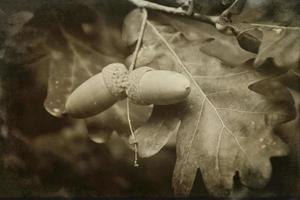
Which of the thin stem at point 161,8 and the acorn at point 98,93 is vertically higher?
the thin stem at point 161,8

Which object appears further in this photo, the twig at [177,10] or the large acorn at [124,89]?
the twig at [177,10]

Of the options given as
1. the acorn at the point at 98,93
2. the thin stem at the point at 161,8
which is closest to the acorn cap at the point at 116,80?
the acorn at the point at 98,93

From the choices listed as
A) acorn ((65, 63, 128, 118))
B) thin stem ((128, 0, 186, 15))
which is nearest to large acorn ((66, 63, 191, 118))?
acorn ((65, 63, 128, 118))

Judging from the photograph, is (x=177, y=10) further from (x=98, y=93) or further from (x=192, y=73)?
(x=98, y=93)

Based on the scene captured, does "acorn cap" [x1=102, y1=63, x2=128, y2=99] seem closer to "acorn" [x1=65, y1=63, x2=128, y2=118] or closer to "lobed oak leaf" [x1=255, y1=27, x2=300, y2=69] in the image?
"acorn" [x1=65, y1=63, x2=128, y2=118]

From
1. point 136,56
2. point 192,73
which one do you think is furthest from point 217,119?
point 136,56

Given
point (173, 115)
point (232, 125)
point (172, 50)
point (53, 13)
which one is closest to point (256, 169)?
point (232, 125)

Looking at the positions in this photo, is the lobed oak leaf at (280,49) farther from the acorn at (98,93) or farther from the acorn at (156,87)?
the acorn at (98,93)
